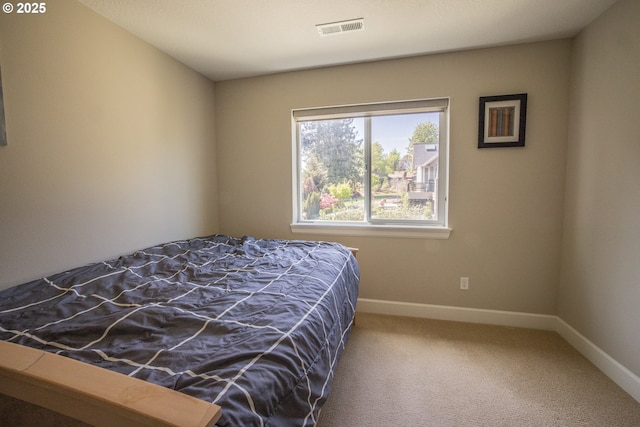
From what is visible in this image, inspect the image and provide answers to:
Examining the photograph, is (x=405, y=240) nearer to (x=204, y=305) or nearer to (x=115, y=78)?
(x=204, y=305)

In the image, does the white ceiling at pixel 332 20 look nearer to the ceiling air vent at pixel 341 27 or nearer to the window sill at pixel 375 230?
the ceiling air vent at pixel 341 27

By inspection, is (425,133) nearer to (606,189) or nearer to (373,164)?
(373,164)

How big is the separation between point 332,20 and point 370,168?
1.27m

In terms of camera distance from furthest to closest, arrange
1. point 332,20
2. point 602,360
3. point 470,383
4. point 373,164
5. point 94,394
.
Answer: point 373,164
point 332,20
point 602,360
point 470,383
point 94,394

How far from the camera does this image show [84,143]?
176 cm

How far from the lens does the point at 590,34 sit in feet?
6.45

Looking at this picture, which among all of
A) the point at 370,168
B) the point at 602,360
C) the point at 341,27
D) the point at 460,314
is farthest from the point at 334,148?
the point at 602,360

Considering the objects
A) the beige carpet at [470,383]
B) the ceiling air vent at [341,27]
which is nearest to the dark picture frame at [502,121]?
the ceiling air vent at [341,27]

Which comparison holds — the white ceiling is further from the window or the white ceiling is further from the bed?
the bed

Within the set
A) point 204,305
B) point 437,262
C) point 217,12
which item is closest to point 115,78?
point 217,12

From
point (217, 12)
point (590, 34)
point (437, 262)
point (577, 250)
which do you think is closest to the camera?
point (217, 12)

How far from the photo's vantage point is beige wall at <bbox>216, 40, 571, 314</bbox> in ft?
7.39

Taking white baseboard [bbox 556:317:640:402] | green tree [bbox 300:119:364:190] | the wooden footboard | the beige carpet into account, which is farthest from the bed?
white baseboard [bbox 556:317:640:402]

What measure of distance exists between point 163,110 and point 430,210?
2.53 metres
